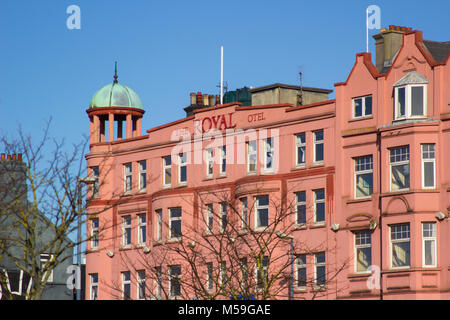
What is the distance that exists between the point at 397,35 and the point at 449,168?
990 cm

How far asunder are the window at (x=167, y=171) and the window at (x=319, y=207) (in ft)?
39.5

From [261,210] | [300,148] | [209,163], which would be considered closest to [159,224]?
[209,163]

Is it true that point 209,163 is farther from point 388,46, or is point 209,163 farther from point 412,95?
point 412,95

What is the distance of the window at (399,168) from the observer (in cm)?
4959

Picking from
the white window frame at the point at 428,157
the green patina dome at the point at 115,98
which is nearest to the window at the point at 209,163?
the green patina dome at the point at 115,98

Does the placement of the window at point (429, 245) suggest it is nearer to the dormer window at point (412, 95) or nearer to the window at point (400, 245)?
the window at point (400, 245)

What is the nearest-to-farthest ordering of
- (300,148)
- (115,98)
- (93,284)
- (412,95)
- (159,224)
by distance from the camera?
(412,95) → (300,148) → (159,224) → (93,284) → (115,98)

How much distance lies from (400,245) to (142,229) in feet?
65.6

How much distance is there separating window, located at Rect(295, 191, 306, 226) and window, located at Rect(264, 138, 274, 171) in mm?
2622

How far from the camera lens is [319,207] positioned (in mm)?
54062

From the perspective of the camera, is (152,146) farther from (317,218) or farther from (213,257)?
(317,218)

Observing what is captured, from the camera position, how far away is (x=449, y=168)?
159ft

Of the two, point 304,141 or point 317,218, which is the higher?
point 304,141
